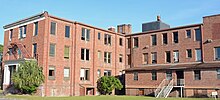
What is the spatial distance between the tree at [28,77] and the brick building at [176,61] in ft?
50.6

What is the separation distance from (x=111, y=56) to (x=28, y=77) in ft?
52.2

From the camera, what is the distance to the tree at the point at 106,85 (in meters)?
41.5

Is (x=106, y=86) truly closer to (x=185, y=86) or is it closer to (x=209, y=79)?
(x=185, y=86)

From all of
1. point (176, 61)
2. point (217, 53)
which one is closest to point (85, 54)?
point (176, 61)

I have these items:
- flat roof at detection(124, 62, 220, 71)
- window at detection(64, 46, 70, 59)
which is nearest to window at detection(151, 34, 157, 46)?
flat roof at detection(124, 62, 220, 71)

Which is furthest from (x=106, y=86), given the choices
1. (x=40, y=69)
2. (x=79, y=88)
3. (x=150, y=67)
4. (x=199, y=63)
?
(x=199, y=63)

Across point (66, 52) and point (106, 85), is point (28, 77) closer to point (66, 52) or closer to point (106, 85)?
point (66, 52)

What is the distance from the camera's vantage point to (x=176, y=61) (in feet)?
139

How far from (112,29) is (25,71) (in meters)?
19.2

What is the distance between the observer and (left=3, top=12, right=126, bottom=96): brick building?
36219mm

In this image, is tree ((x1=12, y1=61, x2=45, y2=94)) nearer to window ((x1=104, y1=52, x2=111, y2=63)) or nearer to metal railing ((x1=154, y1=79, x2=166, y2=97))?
window ((x1=104, y1=52, x2=111, y2=63))

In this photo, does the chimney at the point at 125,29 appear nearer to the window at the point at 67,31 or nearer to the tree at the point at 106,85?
the tree at the point at 106,85

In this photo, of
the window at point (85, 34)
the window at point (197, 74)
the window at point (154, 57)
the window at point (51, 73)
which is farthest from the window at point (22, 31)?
the window at point (197, 74)

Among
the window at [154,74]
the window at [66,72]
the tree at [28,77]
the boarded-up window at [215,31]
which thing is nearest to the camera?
the tree at [28,77]
